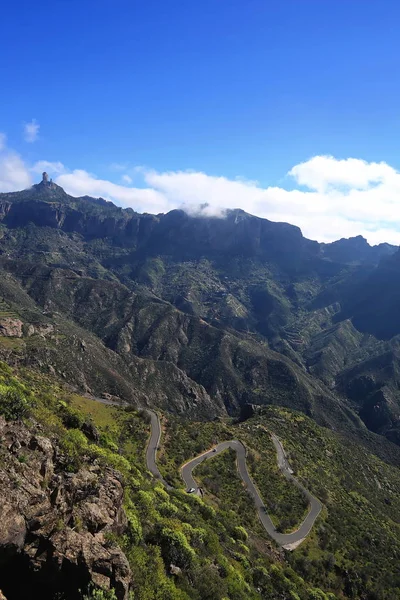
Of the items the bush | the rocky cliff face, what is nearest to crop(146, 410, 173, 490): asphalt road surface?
the bush

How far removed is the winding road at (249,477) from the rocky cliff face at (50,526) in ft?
102

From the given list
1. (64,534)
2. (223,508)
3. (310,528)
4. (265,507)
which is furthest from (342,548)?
(64,534)

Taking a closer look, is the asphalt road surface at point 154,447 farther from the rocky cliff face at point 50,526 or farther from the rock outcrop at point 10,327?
the rock outcrop at point 10,327

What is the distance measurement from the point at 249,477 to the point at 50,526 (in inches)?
2372

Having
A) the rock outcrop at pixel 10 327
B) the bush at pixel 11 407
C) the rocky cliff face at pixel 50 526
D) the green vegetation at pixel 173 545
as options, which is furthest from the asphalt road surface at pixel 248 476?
the rock outcrop at pixel 10 327

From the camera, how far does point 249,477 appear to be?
230 ft

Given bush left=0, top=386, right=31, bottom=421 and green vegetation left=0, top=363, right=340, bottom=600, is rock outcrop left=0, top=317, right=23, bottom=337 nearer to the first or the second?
green vegetation left=0, top=363, right=340, bottom=600

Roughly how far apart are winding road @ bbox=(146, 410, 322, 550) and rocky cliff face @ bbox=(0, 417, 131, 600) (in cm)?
3124

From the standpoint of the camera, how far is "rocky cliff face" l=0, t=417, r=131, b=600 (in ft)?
51.2

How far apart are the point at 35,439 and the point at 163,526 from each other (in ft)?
37.5

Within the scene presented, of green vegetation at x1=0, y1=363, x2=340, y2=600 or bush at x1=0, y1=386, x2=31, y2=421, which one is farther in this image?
bush at x1=0, y1=386, x2=31, y2=421

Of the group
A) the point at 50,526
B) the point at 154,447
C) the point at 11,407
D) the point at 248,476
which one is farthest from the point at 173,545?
the point at 248,476

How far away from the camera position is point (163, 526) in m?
25.9

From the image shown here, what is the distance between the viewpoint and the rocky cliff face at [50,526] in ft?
51.2
